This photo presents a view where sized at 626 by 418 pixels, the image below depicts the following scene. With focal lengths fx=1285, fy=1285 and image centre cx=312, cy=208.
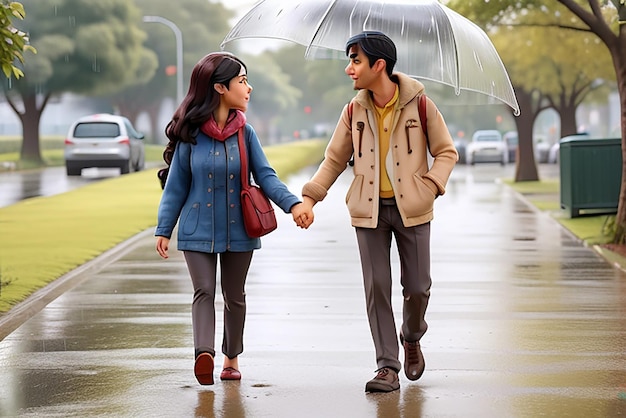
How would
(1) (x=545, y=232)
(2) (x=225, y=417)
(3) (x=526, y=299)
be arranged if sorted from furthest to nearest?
(1) (x=545, y=232) < (3) (x=526, y=299) < (2) (x=225, y=417)

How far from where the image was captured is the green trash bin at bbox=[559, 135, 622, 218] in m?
20.7

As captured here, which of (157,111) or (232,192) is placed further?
(157,111)

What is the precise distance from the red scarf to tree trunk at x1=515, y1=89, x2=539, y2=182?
29696mm

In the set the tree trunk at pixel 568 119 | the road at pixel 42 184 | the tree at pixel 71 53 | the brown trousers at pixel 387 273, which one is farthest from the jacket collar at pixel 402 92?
the tree at pixel 71 53

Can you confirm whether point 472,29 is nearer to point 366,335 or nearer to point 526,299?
point 366,335

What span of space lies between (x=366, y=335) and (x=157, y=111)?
8482 centimetres

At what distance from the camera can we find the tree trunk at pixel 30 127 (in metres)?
58.4

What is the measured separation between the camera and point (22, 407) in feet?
21.8

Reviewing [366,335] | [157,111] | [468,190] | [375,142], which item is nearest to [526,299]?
[366,335]

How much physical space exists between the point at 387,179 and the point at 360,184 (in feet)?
0.49

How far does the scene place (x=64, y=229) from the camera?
63.2ft

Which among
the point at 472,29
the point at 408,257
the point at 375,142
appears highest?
the point at 472,29

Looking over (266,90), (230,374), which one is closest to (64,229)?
(230,374)

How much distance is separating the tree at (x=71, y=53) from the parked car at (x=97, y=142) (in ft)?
52.1
